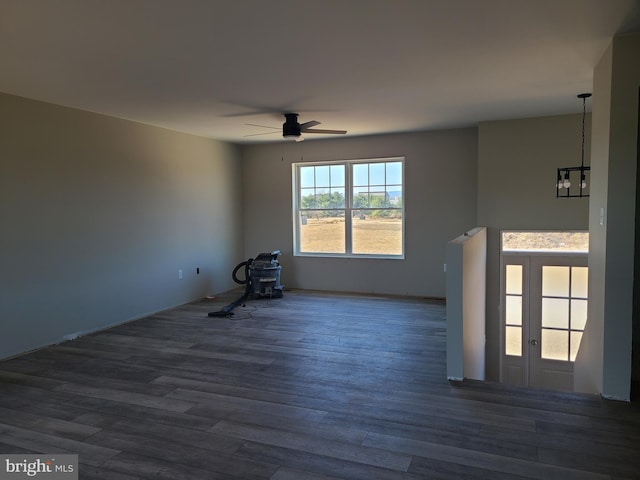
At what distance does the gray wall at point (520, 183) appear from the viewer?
227 inches

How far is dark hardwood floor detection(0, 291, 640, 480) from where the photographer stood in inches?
96.0

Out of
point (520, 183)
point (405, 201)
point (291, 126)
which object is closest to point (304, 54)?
point (291, 126)

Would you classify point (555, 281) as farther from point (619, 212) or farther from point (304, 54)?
point (304, 54)

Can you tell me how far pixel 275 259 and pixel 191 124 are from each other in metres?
2.46

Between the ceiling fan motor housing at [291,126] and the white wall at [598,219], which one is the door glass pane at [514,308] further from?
the ceiling fan motor housing at [291,126]

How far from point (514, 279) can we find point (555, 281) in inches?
20.4

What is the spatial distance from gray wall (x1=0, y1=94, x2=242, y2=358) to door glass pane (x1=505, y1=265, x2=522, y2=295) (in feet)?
14.7

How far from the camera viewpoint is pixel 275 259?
7.25m

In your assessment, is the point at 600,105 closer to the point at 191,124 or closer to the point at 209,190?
the point at 191,124

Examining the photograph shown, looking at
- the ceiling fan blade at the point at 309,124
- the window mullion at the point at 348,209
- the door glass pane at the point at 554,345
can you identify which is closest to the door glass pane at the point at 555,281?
the door glass pane at the point at 554,345

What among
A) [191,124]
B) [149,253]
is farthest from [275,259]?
[191,124]

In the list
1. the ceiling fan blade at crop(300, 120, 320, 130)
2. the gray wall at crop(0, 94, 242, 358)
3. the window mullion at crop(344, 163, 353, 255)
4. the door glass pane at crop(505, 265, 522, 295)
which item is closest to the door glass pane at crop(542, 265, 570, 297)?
the door glass pane at crop(505, 265, 522, 295)

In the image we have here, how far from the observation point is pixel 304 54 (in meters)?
3.31

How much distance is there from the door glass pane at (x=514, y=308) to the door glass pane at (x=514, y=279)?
0.27 feet
